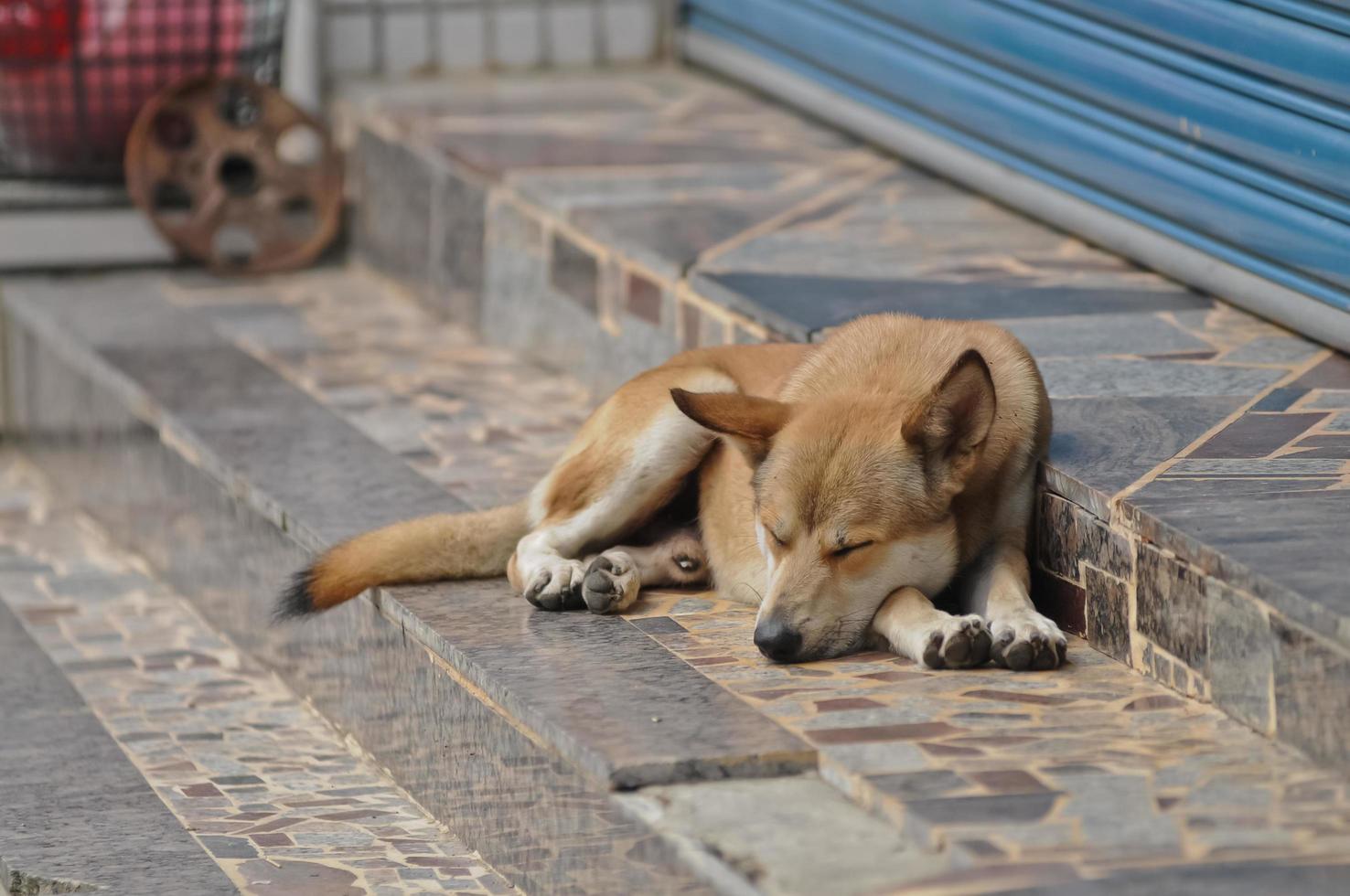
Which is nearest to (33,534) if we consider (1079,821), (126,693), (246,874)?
(126,693)

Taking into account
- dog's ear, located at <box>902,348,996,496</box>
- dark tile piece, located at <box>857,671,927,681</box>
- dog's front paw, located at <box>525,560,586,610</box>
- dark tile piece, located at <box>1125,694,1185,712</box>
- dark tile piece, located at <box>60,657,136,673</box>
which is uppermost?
dog's ear, located at <box>902,348,996,496</box>

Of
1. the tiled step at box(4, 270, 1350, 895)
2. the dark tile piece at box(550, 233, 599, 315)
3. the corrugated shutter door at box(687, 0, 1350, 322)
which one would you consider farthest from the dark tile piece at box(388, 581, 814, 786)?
the corrugated shutter door at box(687, 0, 1350, 322)

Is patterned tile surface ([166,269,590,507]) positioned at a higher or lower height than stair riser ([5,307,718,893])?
higher

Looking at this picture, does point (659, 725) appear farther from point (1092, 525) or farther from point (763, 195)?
point (763, 195)

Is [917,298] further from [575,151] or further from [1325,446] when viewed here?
[575,151]

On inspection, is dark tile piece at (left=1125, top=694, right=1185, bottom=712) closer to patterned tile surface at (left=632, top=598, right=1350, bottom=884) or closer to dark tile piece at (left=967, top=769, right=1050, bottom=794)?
patterned tile surface at (left=632, top=598, right=1350, bottom=884)

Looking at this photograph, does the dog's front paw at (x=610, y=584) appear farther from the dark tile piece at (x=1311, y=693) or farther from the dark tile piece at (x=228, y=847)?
the dark tile piece at (x=1311, y=693)

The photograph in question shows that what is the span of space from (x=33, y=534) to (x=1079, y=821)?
4.64m

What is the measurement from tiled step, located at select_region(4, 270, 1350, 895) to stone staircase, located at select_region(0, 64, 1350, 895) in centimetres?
1

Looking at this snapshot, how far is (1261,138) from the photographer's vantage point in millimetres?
5613

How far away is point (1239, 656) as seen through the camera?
151 inches

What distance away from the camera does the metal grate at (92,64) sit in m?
7.96

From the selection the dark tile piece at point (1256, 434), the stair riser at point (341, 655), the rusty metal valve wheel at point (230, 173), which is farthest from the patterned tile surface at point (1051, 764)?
the rusty metal valve wheel at point (230, 173)

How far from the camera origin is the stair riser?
3.88 m
